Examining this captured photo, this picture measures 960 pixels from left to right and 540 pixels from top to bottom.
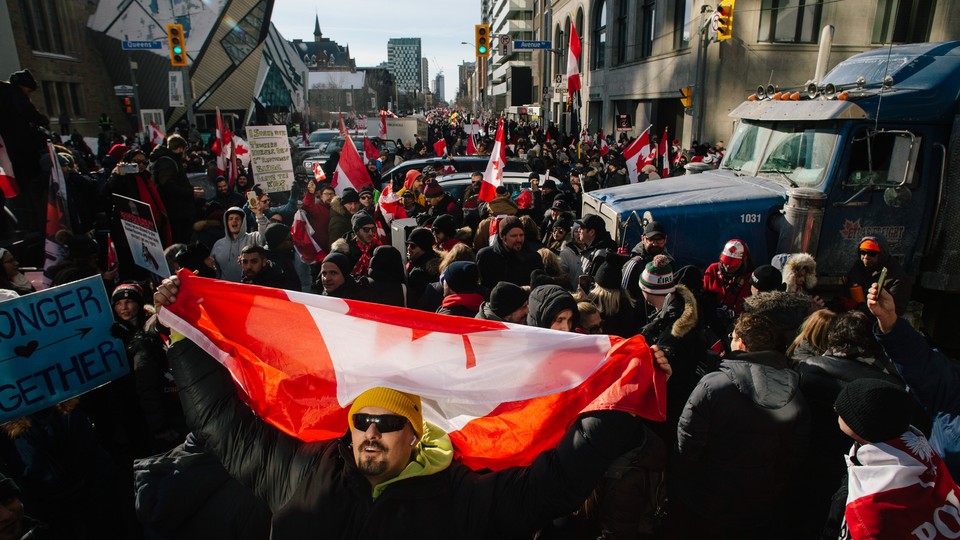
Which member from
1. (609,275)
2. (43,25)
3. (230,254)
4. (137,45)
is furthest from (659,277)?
(43,25)

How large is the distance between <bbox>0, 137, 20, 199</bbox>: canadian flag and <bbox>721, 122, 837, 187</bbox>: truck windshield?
9.63m

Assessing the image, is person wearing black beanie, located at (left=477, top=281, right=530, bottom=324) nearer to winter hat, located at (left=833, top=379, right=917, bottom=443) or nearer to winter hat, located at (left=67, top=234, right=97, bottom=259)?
winter hat, located at (left=833, top=379, right=917, bottom=443)

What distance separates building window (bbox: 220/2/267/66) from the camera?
135 feet

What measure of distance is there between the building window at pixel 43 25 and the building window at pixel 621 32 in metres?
29.4

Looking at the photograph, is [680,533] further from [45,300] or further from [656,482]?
[45,300]

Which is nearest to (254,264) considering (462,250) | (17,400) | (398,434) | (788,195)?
(462,250)

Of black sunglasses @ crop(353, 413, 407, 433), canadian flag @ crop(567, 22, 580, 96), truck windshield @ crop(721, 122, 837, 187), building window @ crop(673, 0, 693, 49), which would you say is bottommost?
black sunglasses @ crop(353, 413, 407, 433)

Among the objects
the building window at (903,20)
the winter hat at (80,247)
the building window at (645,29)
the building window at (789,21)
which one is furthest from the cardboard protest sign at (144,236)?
the building window at (645,29)

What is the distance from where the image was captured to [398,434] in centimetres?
216

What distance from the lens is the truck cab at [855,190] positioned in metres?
5.73

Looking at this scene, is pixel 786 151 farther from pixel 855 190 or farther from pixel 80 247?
pixel 80 247

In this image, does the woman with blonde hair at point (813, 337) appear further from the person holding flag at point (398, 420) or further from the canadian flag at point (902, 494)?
the person holding flag at point (398, 420)

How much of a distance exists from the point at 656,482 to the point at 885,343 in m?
1.34

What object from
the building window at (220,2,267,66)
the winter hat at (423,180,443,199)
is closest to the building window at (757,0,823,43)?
the winter hat at (423,180,443,199)
